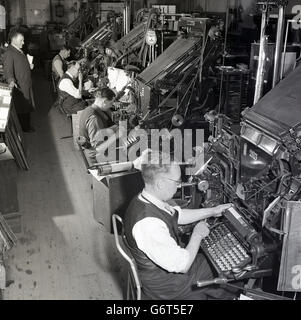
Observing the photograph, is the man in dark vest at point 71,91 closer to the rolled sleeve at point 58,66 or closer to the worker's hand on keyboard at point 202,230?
the rolled sleeve at point 58,66

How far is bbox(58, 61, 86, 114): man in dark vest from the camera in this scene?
5.78m

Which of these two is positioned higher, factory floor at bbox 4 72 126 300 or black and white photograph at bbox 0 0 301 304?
black and white photograph at bbox 0 0 301 304

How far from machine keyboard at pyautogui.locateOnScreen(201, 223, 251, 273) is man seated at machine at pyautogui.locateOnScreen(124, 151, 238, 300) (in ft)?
0.38

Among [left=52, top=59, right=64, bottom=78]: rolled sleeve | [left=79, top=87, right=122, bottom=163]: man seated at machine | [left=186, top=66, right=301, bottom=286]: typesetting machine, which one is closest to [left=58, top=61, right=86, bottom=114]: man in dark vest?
[left=52, top=59, right=64, bottom=78]: rolled sleeve

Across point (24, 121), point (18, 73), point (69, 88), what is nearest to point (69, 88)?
point (69, 88)

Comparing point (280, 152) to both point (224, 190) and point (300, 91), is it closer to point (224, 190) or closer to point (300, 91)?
point (300, 91)

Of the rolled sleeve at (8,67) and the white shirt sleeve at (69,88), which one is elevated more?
the rolled sleeve at (8,67)

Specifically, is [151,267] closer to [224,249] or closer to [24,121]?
[224,249]

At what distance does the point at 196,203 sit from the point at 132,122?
158cm

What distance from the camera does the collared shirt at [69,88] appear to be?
5.76 m

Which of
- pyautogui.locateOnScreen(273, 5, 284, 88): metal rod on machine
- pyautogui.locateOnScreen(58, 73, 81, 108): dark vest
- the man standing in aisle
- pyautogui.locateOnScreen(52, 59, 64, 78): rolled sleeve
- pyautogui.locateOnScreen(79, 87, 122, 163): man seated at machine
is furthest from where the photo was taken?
pyautogui.locateOnScreen(52, 59, 64, 78): rolled sleeve

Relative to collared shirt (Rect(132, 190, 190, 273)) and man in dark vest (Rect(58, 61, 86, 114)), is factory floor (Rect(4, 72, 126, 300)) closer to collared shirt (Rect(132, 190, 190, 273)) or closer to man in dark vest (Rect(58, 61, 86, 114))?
man in dark vest (Rect(58, 61, 86, 114))

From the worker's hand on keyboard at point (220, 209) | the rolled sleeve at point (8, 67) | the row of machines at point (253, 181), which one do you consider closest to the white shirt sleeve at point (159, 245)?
the row of machines at point (253, 181)

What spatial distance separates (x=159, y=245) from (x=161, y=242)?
0.7 inches
